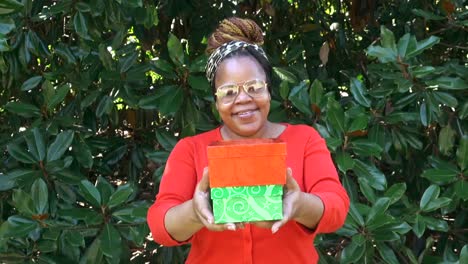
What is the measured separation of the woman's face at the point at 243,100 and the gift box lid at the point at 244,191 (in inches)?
13.2

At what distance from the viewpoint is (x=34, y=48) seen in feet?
9.03

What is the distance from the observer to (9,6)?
2.15 meters

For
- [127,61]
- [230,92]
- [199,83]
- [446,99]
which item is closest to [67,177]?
[127,61]

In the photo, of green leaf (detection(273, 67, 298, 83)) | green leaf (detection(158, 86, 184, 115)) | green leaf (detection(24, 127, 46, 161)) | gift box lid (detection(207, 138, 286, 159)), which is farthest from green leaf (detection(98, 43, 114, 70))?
gift box lid (detection(207, 138, 286, 159))

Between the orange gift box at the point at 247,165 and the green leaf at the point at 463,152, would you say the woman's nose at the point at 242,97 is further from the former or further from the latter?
the green leaf at the point at 463,152

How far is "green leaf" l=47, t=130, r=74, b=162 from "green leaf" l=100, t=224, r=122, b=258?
1.11 ft

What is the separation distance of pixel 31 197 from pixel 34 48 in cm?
64

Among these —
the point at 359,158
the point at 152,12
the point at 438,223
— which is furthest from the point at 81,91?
the point at 438,223

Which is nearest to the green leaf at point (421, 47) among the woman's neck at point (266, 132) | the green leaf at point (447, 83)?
the green leaf at point (447, 83)

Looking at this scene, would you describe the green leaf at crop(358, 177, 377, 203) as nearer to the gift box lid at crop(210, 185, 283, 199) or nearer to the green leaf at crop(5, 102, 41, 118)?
the gift box lid at crop(210, 185, 283, 199)

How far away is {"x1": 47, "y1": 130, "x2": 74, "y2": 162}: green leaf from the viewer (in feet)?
8.58

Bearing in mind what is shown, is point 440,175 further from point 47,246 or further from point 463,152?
point 47,246

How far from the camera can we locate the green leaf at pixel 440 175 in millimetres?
2738

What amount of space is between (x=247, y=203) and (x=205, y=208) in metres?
0.09
